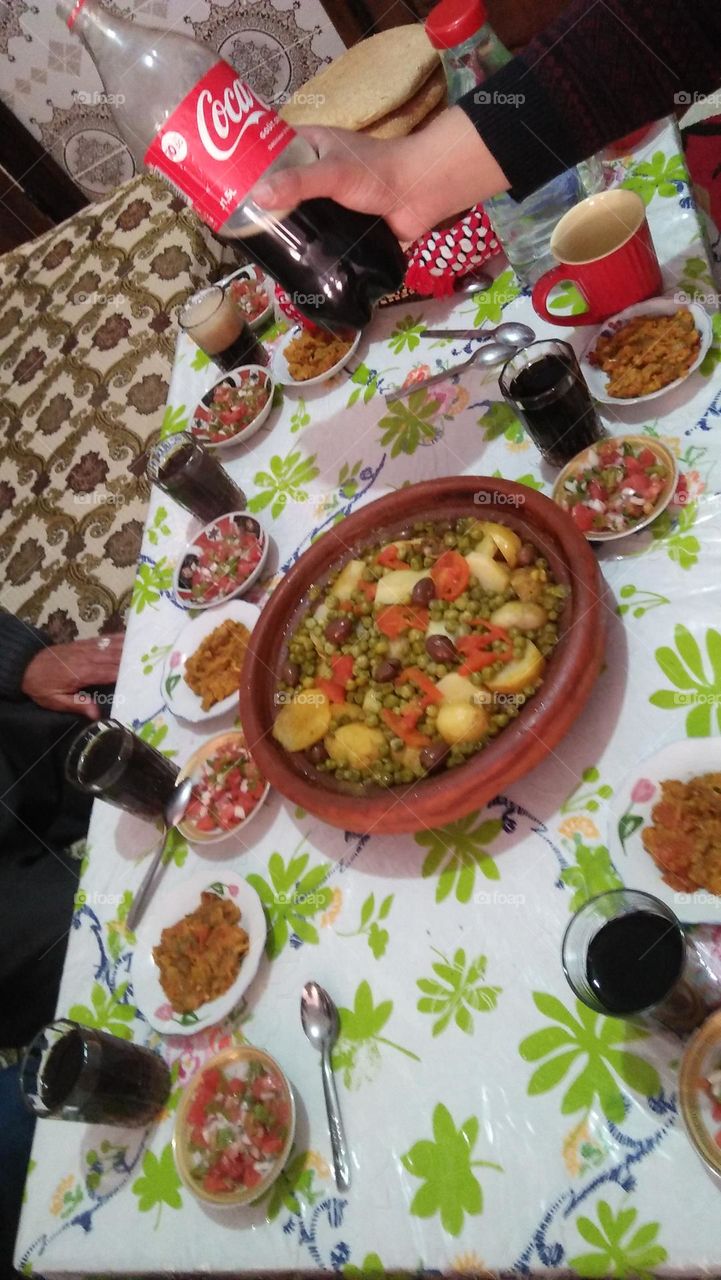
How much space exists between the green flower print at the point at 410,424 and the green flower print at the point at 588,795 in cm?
75

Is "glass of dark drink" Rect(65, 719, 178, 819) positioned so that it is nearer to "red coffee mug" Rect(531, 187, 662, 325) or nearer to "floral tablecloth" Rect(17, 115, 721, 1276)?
→ "floral tablecloth" Rect(17, 115, 721, 1276)

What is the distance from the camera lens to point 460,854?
43.9 inches

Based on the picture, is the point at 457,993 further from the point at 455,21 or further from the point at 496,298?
the point at 455,21

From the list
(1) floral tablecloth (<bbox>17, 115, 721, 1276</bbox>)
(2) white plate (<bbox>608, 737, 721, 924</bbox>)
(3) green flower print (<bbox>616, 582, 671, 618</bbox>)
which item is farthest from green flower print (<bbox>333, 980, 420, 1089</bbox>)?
(3) green flower print (<bbox>616, 582, 671, 618</bbox>)

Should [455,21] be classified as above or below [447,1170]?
above

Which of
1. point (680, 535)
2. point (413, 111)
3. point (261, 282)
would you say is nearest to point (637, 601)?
point (680, 535)

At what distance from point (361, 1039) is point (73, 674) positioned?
58.2 inches

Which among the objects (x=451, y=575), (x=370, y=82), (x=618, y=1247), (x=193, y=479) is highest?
(x=370, y=82)

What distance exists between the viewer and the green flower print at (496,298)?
1.61 meters

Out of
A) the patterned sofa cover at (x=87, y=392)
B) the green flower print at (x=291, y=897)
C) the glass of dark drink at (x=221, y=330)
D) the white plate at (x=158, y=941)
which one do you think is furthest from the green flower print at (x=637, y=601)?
the patterned sofa cover at (x=87, y=392)

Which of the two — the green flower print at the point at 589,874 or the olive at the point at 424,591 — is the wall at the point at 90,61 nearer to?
the olive at the point at 424,591

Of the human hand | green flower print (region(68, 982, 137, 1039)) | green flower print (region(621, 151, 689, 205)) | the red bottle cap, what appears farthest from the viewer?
the human hand

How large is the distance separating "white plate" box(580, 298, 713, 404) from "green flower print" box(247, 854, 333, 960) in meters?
0.88

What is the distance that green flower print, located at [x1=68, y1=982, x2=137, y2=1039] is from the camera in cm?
124
